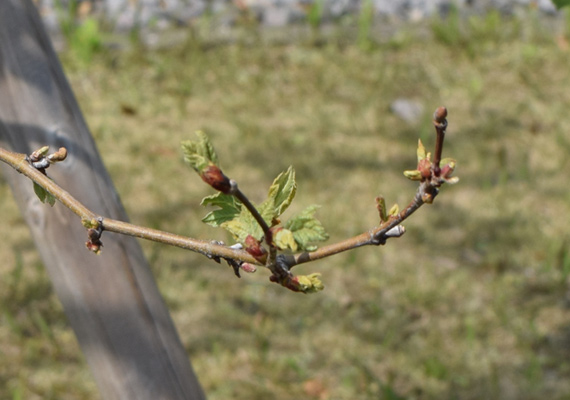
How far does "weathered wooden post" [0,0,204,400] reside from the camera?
6.00ft

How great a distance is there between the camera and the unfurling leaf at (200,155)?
0.71m

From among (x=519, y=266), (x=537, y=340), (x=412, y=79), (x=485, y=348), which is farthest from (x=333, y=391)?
(x=412, y=79)

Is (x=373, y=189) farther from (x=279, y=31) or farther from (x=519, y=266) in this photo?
(x=279, y=31)

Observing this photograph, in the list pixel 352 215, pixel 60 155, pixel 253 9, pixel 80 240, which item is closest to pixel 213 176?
pixel 60 155

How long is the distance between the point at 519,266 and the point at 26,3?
2.47 metres

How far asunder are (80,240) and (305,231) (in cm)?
115

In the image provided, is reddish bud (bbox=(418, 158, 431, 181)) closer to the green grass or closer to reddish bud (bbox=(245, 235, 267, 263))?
reddish bud (bbox=(245, 235, 267, 263))

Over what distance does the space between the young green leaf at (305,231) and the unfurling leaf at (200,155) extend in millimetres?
148

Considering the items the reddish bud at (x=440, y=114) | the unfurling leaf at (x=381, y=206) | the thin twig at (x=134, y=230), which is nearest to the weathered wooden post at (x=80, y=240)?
the thin twig at (x=134, y=230)

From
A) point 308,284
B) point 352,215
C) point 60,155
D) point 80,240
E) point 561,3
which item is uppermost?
point 352,215

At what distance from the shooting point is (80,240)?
1.86m

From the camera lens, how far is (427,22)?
540 centimetres

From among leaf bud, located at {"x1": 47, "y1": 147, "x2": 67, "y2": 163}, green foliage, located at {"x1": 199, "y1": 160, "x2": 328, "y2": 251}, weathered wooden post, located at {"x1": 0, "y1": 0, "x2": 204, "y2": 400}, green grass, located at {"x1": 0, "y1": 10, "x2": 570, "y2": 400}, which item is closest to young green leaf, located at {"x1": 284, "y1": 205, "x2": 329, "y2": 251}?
green foliage, located at {"x1": 199, "y1": 160, "x2": 328, "y2": 251}

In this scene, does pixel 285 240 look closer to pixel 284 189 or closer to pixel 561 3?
pixel 284 189
